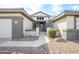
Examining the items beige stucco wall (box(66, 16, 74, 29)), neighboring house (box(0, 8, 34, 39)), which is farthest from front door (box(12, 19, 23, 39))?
beige stucco wall (box(66, 16, 74, 29))

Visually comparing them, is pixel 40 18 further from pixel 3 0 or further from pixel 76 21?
pixel 3 0

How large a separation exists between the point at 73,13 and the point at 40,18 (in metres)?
26.0

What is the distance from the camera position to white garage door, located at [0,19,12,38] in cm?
1655

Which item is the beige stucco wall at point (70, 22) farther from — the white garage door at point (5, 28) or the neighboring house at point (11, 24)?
the white garage door at point (5, 28)

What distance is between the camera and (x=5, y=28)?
656 inches

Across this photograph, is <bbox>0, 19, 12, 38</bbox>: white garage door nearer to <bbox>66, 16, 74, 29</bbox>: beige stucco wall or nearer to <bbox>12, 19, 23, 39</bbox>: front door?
<bbox>12, 19, 23, 39</bbox>: front door

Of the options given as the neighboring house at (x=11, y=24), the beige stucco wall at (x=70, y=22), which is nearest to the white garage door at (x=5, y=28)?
the neighboring house at (x=11, y=24)

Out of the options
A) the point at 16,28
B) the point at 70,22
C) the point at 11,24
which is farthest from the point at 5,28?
the point at 70,22

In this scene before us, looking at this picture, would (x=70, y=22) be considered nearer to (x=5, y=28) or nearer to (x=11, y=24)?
(x=11, y=24)

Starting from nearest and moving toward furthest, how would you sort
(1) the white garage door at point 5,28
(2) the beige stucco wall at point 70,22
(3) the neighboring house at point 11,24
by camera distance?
(2) the beige stucco wall at point 70,22 < (3) the neighboring house at point 11,24 < (1) the white garage door at point 5,28

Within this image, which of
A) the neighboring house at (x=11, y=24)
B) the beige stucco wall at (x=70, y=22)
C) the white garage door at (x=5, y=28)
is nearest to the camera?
the beige stucco wall at (x=70, y=22)

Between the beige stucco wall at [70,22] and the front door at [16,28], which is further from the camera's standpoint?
the front door at [16,28]

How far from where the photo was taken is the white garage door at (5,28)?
16547mm

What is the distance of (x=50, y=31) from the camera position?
16344mm
